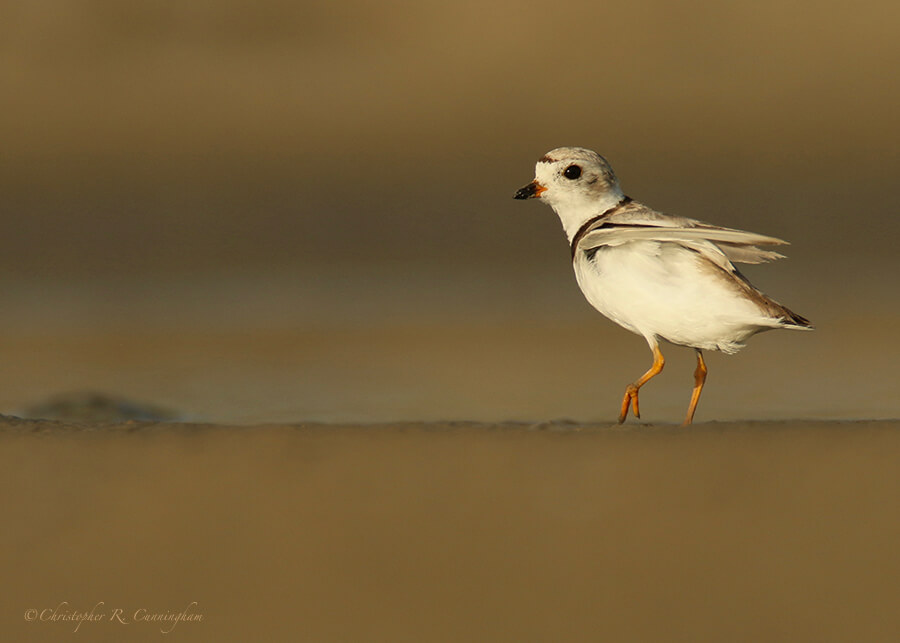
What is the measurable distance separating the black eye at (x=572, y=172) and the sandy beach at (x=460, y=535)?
7.58 feet

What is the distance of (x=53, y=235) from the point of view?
1484 centimetres

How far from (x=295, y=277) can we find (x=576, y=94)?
766cm

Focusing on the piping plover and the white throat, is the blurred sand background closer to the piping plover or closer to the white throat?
the piping plover

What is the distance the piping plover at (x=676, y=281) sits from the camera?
20.5 ft

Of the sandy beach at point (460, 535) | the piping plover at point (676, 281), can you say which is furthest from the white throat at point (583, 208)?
the sandy beach at point (460, 535)

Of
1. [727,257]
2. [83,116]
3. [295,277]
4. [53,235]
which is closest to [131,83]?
[83,116]

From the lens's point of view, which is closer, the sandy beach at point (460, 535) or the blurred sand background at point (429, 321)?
the sandy beach at point (460, 535)

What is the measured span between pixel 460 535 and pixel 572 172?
300 centimetres

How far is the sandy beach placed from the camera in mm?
4406

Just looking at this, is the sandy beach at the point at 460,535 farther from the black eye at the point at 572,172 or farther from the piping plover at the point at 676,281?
the black eye at the point at 572,172

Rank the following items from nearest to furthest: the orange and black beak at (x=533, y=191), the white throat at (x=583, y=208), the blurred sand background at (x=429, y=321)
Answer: the blurred sand background at (x=429, y=321)
the white throat at (x=583, y=208)
the orange and black beak at (x=533, y=191)

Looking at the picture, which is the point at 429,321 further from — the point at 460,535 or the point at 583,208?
the point at 460,535

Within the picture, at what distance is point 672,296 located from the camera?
6367 mm

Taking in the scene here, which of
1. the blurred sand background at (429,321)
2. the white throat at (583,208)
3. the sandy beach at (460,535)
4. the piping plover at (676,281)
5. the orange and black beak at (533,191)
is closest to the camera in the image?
the sandy beach at (460,535)
